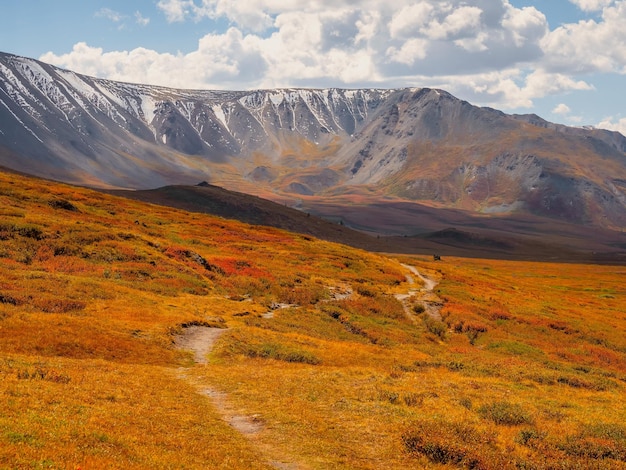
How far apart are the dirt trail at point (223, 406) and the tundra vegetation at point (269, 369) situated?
0.20 metres

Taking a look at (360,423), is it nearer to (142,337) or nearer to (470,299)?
(142,337)

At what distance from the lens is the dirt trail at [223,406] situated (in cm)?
1666

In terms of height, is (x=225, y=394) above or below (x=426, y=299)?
above

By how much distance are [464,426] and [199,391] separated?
11.5m

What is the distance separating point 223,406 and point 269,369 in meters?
8.37

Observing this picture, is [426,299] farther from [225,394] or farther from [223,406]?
[223,406]

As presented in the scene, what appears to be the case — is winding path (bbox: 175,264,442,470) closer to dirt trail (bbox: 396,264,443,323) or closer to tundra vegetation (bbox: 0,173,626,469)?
dirt trail (bbox: 396,264,443,323)

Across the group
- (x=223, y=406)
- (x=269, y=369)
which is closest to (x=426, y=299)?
(x=269, y=369)

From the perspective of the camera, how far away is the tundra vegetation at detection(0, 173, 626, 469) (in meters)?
16.9

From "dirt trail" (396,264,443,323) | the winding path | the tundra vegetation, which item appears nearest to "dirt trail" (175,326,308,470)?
the winding path

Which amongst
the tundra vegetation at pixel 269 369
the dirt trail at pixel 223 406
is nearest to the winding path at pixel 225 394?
the dirt trail at pixel 223 406

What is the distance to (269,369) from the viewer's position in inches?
1192

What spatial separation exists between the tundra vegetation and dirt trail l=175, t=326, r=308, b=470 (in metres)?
0.20

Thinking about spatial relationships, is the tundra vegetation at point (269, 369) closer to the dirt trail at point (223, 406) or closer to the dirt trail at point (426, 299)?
the dirt trail at point (223, 406)
